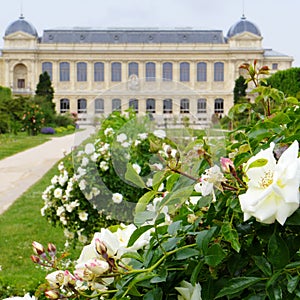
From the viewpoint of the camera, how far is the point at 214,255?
2.37 feet

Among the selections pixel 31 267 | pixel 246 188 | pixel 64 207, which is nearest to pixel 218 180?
pixel 246 188

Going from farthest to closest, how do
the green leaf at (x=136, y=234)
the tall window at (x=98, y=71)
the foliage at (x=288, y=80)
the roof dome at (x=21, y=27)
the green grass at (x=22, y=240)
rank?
A: the tall window at (x=98, y=71), the roof dome at (x=21, y=27), the foliage at (x=288, y=80), the green grass at (x=22, y=240), the green leaf at (x=136, y=234)

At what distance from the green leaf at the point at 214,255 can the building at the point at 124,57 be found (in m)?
43.1

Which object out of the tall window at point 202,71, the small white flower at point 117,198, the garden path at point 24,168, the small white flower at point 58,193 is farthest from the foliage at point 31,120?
the tall window at point 202,71

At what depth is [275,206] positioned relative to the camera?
661mm

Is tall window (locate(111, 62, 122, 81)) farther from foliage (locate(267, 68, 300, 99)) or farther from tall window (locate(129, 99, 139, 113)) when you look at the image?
tall window (locate(129, 99, 139, 113))

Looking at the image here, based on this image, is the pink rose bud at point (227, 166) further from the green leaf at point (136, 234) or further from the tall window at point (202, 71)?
the tall window at point (202, 71)

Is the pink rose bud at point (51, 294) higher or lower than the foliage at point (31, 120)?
higher

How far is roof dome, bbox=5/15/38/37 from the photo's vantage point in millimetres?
44312

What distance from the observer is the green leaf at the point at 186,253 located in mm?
740

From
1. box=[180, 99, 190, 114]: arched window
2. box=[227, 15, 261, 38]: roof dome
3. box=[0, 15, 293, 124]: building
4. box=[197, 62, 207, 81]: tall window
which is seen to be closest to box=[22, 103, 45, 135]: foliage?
box=[180, 99, 190, 114]: arched window

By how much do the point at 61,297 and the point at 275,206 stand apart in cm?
29

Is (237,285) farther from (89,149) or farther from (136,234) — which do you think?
(89,149)

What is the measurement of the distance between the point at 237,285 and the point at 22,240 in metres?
4.31
